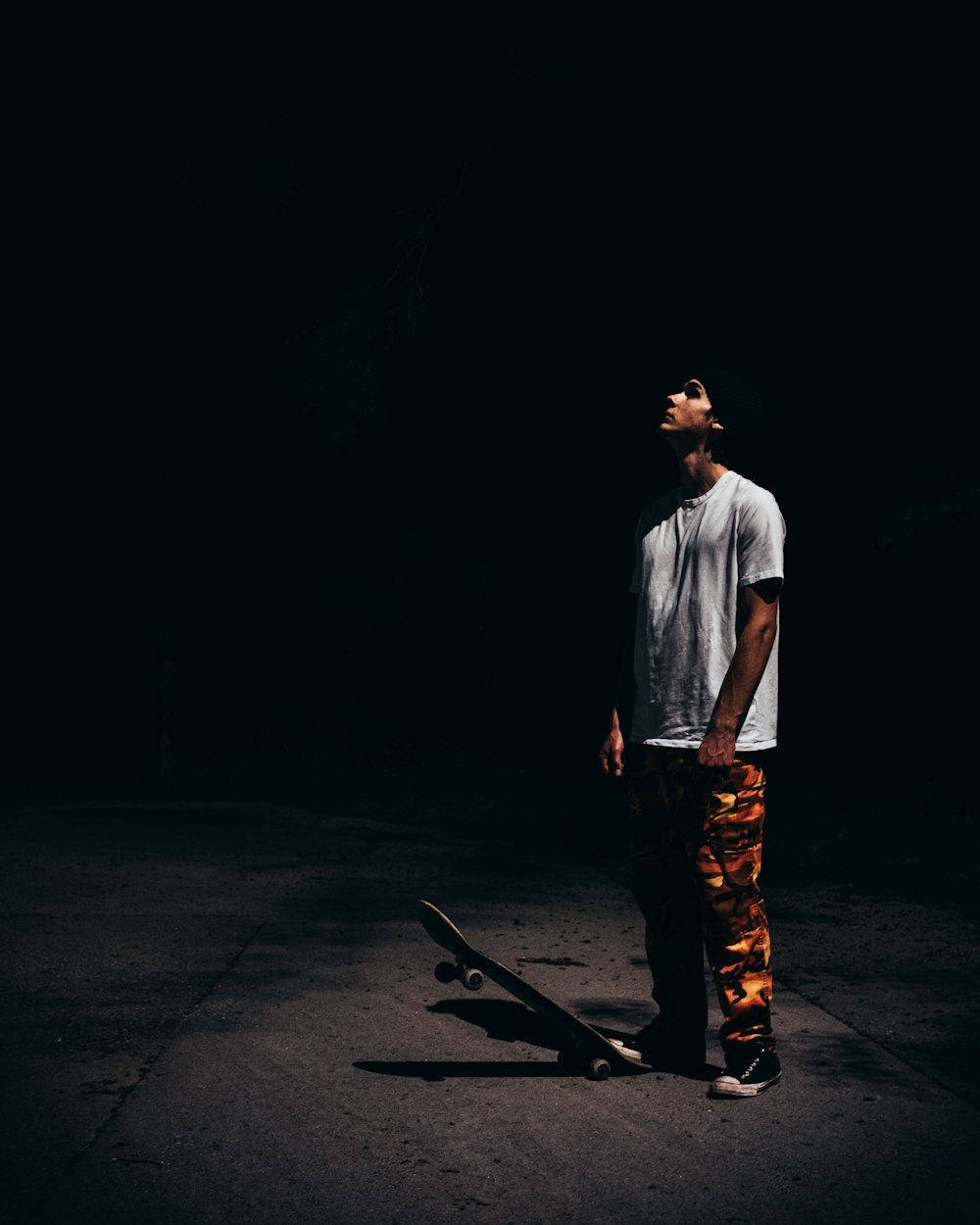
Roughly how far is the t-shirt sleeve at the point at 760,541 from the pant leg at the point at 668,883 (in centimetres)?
60

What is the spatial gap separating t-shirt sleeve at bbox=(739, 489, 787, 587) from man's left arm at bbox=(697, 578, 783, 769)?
38 mm

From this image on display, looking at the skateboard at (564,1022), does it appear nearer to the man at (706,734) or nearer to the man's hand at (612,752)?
the man at (706,734)

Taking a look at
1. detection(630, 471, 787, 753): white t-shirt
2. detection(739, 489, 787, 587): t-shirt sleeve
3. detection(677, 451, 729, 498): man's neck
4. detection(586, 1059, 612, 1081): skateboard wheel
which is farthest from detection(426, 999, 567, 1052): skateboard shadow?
detection(677, 451, 729, 498): man's neck

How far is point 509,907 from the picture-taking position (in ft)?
26.3

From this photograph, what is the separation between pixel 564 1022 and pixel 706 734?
1008 mm

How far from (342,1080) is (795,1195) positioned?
1.52m

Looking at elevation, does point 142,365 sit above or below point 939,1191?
above

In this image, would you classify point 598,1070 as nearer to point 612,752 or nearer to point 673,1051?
point 673,1051

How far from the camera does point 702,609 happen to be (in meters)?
4.75

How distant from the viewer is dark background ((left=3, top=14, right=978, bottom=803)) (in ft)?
38.2

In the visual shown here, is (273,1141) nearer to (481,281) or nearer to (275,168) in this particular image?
(275,168)

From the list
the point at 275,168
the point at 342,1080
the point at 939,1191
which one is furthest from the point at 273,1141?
the point at 275,168

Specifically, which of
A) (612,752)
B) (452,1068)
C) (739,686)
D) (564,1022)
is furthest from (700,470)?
(452,1068)

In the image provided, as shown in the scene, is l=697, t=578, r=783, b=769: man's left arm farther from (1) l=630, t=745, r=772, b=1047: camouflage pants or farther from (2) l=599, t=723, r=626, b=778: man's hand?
(2) l=599, t=723, r=626, b=778: man's hand
